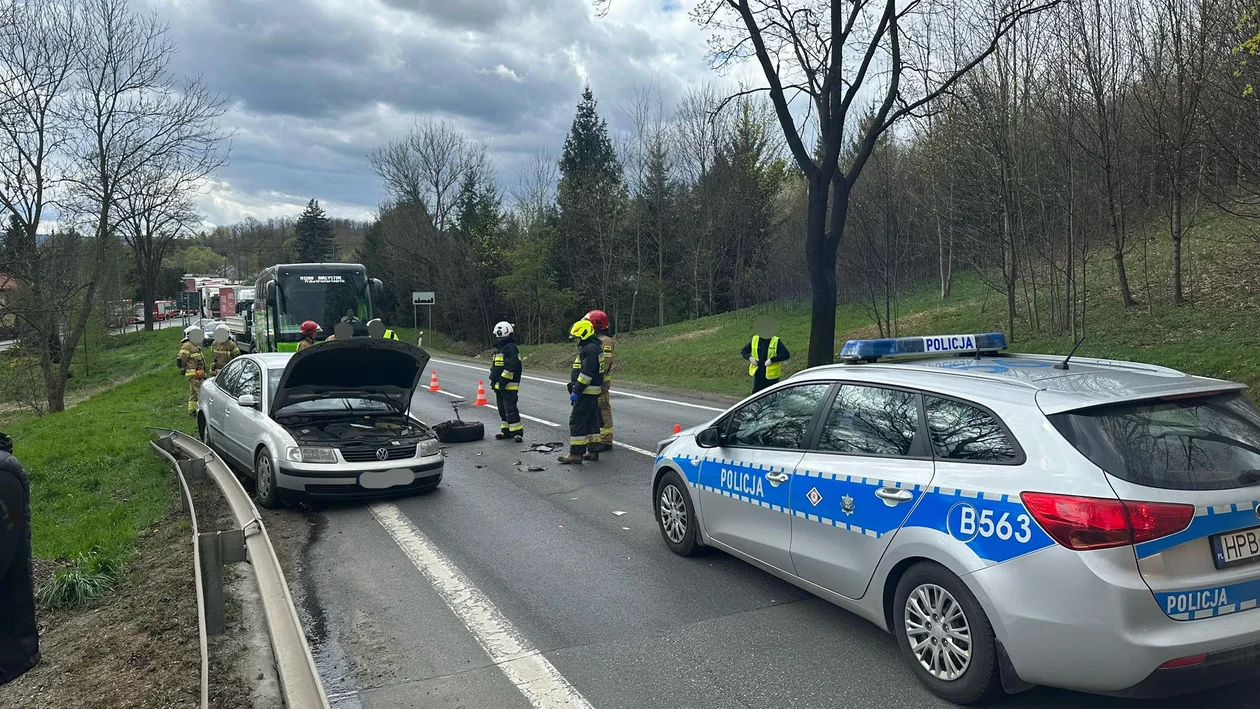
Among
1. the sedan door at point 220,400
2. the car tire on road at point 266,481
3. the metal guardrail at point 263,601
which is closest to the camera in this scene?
the metal guardrail at point 263,601

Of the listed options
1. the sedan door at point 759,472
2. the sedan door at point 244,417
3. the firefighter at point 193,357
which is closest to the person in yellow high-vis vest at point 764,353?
the sedan door at point 759,472

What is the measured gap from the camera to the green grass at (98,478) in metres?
6.97

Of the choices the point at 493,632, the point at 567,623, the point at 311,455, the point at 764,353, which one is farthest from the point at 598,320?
the point at 493,632

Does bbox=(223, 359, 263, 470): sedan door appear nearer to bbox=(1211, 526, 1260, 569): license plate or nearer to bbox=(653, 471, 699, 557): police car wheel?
bbox=(653, 471, 699, 557): police car wheel

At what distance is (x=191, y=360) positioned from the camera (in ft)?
47.5

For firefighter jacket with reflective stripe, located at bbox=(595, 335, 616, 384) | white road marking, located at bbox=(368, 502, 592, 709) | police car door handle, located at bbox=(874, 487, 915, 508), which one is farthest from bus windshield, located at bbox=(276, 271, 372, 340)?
police car door handle, located at bbox=(874, 487, 915, 508)

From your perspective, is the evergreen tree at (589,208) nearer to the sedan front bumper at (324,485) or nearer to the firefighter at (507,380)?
the firefighter at (507,380)

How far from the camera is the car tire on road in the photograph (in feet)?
24.5

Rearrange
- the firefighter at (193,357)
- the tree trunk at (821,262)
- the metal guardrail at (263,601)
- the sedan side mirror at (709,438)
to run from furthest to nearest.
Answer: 1. the tree trunk at (821,262)
2. the firefighter at (193,357)
3. the sedan side mirror at (709,438)
4. the metal guardrail at (263,601)

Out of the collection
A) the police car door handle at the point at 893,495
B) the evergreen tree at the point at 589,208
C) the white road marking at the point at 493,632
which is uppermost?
the evergreen tree at the point at 589,208

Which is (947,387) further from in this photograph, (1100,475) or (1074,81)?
(1074,81)

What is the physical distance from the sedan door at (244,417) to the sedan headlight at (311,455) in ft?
3.10

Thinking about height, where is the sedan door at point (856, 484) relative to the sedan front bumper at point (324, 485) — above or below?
above

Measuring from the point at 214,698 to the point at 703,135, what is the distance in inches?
1521
